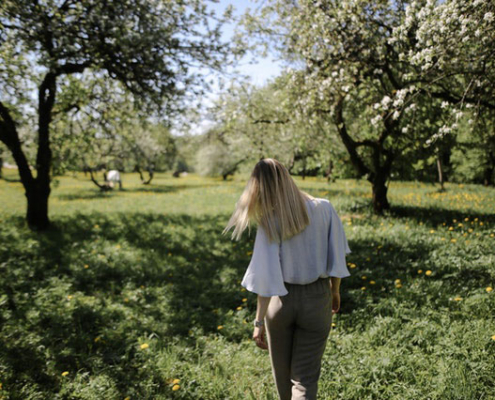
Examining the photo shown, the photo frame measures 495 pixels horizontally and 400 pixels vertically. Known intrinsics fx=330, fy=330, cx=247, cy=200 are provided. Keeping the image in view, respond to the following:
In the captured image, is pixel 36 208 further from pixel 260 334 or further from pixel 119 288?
pixel 260 334

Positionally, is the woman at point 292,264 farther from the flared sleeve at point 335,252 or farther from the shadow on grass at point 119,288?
the shadow on grass at point 119,288

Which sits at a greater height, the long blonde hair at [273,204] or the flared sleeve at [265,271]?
the long blonde hair at [273,204]

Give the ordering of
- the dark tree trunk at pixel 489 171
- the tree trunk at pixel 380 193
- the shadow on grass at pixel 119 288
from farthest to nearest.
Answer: the dark tree trunk at pixel 489 171
the tree trunk at pixel 380 193
the shadow on grass at pixel 119 288

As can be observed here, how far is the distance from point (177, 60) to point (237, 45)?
238 cm

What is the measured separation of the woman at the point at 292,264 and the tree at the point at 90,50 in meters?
7.70

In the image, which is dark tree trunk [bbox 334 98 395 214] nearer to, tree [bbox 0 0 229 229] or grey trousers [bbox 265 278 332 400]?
tree [bbox 0 0 229 229]

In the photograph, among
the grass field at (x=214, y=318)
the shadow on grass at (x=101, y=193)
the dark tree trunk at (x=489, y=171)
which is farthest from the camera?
the dark tree trunk at (x=489, y=171)

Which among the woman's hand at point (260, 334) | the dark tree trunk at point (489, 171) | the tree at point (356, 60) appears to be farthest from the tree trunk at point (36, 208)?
the dark tree trunk at point (489, 171)

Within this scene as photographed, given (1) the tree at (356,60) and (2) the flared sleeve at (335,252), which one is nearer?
(2) the flared sleeve at (335,252)

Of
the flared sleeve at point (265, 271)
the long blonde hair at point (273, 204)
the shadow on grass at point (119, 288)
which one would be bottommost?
the shadow on grass at point (119, 288)

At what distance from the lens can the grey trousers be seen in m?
2.66

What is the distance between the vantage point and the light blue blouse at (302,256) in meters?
2.51

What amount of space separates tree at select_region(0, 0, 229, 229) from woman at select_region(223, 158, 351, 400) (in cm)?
770

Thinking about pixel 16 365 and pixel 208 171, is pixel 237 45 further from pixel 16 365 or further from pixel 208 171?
pixel 208 171
